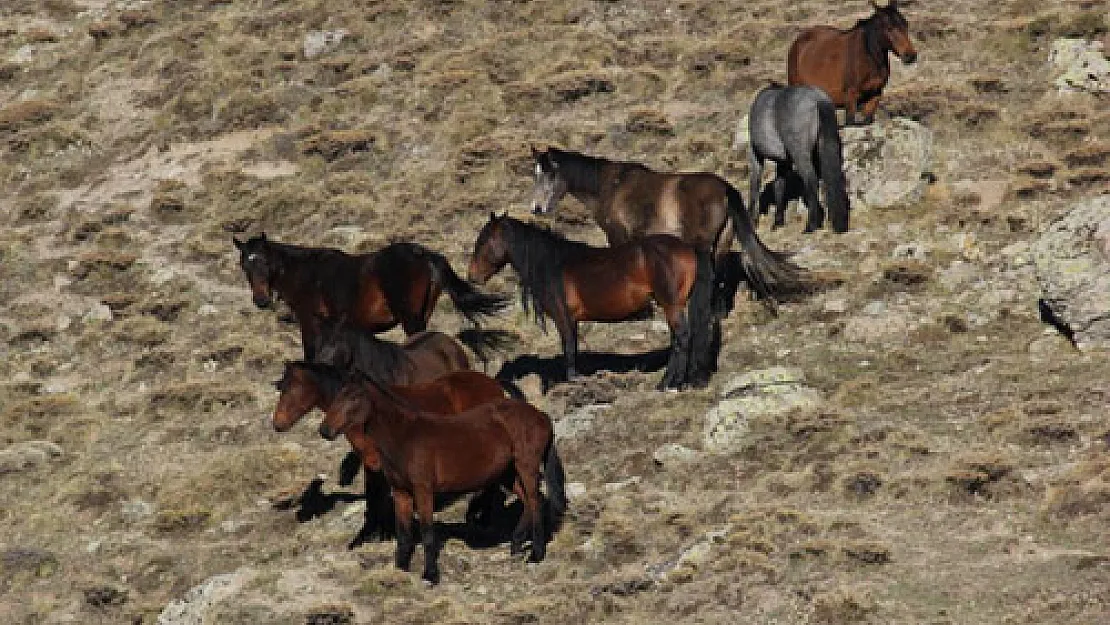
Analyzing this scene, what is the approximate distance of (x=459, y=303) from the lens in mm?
19344

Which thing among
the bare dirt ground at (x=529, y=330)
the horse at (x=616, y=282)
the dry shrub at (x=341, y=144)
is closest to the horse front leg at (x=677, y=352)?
the horse at (x=616, y=282)

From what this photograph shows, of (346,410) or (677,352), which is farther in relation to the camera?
(677,352)

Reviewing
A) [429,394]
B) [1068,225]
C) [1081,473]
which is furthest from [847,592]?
[1068,225]

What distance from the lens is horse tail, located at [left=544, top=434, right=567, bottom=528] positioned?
15234mm

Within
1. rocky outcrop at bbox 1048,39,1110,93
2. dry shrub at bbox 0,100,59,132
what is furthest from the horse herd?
dry shrub at bbox 0,100,59,132

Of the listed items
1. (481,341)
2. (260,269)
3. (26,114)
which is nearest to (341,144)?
(26,114)

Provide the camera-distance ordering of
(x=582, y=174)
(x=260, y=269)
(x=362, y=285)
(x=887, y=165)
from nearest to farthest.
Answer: (x=362, y=285)
(x=260, y=269)
(x=582, y=174)
(x=887, y=165)

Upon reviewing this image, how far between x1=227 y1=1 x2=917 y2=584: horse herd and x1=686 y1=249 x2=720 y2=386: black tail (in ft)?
0.07

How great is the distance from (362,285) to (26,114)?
675 inches

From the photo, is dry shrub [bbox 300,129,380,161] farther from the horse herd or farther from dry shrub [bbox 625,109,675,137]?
the horse herd

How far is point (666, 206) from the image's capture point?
20141 millimetres

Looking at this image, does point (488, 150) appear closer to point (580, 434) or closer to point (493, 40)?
point (493, 40)

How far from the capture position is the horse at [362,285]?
19.4 m

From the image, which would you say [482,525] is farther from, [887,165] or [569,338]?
[887,165]
